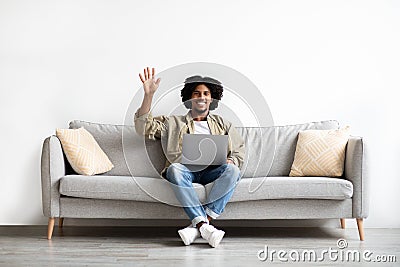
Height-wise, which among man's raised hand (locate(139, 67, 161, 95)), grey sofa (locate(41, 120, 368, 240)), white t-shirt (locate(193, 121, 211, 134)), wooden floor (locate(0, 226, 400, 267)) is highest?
man's raised hand (locate(139, 67, 161, 95))

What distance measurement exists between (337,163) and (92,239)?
1.62m

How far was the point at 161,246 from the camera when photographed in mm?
3555

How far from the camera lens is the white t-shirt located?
12.9 ft

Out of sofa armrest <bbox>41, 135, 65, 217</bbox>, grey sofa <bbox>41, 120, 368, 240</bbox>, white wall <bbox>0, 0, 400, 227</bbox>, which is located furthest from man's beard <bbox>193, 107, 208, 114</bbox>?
sofa armrest <bbox>41, 135, 65, 217</bbox>

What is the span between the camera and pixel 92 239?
381cm

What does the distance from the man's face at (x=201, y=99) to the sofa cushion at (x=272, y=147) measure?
15.5 inches

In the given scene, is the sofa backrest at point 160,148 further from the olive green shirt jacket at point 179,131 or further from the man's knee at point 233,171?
the man's knee at point 233,171

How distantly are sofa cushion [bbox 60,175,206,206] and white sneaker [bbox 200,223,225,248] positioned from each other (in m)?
0.20

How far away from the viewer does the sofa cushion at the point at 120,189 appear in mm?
3697

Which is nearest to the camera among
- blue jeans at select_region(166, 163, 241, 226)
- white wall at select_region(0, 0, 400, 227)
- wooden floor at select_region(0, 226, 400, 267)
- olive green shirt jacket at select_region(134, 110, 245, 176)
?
wooden floor at select_region(0, 226, 400, 267)

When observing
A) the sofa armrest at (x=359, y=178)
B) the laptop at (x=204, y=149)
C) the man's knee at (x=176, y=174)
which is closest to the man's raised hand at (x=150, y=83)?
the laptop at (x=204, y=149)

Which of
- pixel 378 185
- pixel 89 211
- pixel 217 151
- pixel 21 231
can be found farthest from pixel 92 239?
pixel 378 185

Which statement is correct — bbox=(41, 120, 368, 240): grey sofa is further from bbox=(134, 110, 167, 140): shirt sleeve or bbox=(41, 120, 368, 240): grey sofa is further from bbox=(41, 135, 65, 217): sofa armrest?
bbox=(134, 110, 167, 140): shirt sleeve

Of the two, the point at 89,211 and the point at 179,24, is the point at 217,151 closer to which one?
the point at 89,211
